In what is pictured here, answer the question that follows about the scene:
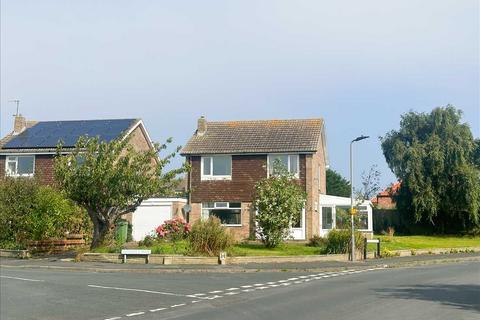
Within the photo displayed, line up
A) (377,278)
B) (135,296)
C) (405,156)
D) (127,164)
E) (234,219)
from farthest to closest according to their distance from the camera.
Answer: (405,156), (234,219), (127,164), (377,278), (135,296)

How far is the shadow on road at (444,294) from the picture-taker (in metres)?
13.2

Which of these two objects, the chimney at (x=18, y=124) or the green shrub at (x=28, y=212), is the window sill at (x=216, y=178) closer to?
the green shrub at (x=28, y=212)

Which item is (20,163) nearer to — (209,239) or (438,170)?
(209,239)

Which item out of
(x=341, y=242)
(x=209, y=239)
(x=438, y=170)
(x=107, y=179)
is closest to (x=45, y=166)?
(x=107, y=179)

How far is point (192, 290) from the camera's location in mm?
16391

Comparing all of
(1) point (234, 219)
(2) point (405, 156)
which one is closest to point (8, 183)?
(1) point (234, 219)

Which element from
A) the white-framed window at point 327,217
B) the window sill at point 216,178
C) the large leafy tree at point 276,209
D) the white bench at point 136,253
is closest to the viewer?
the white bench at point 136,253

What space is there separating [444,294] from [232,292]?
5.57m

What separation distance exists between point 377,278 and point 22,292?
11.2 metres

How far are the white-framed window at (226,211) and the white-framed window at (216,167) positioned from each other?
1763 millimetres

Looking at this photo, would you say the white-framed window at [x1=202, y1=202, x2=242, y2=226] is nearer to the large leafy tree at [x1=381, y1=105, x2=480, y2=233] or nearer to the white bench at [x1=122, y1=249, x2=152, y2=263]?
the white bench at [x1=122, y1=249, x2=152, y2=263]

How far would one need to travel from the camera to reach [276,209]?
3019 centimetres

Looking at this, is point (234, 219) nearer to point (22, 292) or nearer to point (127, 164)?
point (127, 164)

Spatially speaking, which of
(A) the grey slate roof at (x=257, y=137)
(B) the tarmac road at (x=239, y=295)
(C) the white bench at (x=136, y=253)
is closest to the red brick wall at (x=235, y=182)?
(A) the grey slate roof at (x=257, y=137)
